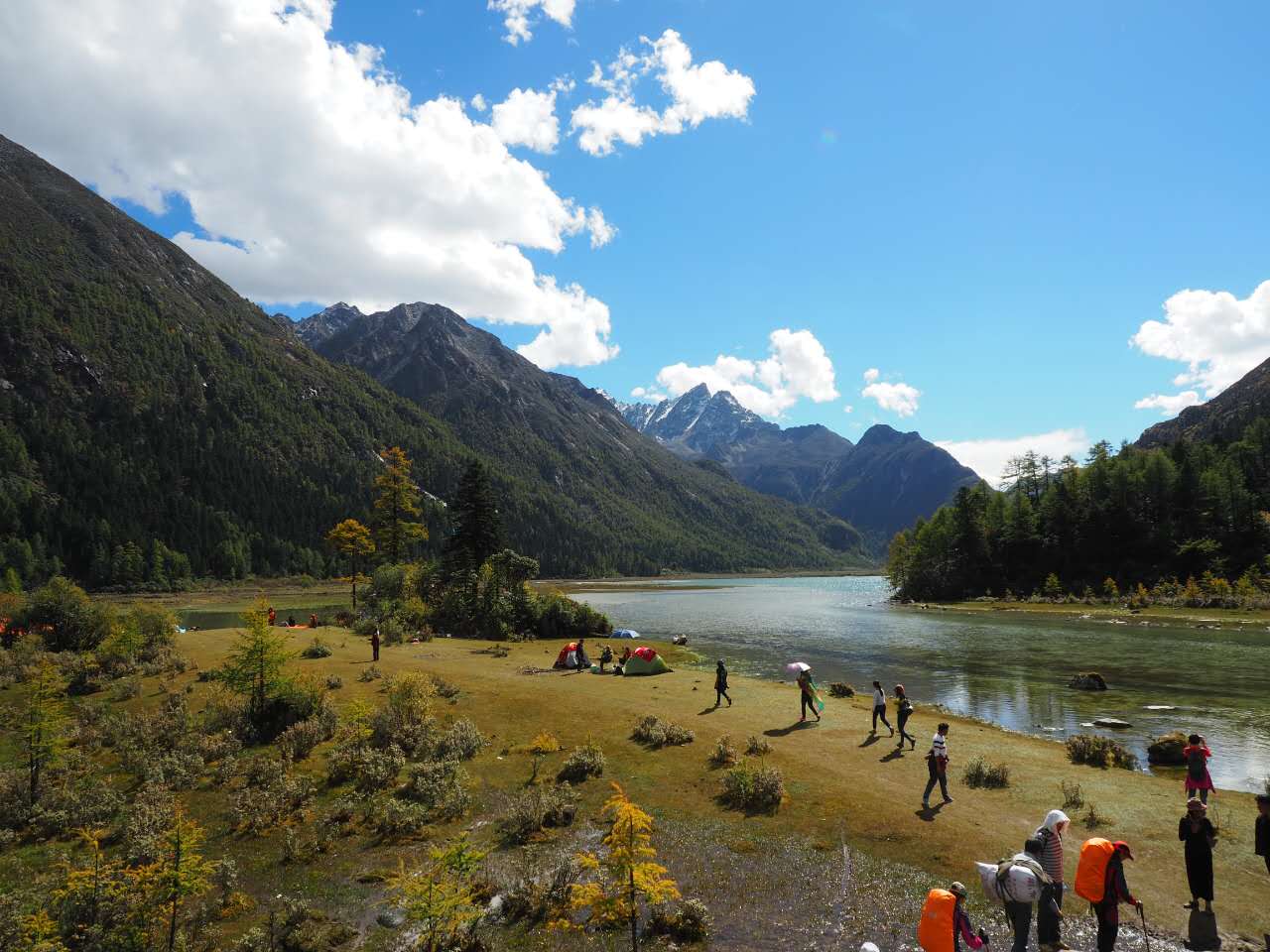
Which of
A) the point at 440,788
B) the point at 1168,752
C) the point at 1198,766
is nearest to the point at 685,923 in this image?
the point at 440,788

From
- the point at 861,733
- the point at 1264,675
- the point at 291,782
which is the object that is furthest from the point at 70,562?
the point at 1264,675

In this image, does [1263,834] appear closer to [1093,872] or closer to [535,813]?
[1093,872]

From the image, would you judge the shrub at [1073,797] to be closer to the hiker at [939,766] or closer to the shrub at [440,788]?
the hiker at [939,766]

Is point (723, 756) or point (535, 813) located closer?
point (535, 813)

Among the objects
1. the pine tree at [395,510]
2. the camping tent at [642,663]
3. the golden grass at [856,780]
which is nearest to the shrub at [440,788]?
the golden grass at [856,780]

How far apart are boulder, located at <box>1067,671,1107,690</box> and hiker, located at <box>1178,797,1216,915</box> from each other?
29.4m

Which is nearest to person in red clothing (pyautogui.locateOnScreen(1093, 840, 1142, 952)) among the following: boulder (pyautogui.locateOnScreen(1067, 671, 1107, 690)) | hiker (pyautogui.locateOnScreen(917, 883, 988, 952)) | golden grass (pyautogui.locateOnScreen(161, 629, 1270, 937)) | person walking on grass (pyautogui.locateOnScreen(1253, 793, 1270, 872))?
golden grass (pyautogui.locateOnScreen(161, 629, 1270, 937))

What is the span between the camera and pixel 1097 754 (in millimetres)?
20656

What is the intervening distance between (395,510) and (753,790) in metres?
55.1

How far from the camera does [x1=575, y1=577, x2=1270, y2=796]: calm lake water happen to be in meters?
27.3

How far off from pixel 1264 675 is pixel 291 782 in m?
51.3

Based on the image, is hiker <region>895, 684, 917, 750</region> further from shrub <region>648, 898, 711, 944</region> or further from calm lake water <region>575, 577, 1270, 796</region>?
shrub <region>648, 898, 711, 944</region>

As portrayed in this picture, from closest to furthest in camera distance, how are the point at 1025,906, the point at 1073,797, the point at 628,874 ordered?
the point at 1025,906 < the point at 628,874 < the point at 1073,797

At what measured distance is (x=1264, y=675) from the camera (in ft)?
122
